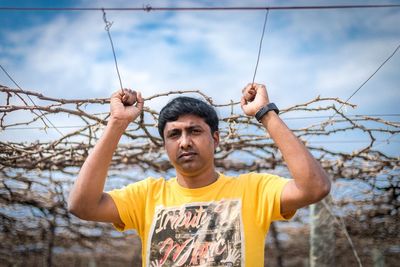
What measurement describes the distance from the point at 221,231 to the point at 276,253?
188 centimetres

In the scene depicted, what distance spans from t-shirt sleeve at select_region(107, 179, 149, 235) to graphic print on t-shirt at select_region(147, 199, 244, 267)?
→ 0.08 m

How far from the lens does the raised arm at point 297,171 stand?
122 centimetres

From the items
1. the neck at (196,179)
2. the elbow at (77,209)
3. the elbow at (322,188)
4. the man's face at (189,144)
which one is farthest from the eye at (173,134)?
the elbow at (322,188)

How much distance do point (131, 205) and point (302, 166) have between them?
0.59m

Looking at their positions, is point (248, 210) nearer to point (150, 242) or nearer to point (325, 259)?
point (150, 242)

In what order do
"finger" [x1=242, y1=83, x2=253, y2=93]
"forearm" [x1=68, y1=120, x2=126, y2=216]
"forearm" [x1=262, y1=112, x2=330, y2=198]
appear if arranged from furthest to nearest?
1. "finger" [x1=242, y1=83, x2=253, y2=93]
2. "forearm" [x1=68, y1=120, x2=126, y2=216]
3. "forearm" [x1=262, y1=112, x2=330, y2=198]

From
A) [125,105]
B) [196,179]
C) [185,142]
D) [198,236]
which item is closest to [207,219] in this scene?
[198,236]

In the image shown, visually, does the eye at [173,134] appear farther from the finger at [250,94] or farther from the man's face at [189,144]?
the finger at [250,94]

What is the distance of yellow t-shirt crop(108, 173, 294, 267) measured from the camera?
4.07ft

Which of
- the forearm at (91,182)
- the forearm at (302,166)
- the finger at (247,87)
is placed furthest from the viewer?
the finger at (247,87)

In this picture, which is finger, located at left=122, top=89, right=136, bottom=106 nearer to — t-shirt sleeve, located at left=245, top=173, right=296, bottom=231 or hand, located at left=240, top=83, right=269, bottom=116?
hand, located at left=240, top=83, right=269, bottom=116

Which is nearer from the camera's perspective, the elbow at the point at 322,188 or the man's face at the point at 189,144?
the elbow at the point at 322,188

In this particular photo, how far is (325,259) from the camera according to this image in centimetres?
263

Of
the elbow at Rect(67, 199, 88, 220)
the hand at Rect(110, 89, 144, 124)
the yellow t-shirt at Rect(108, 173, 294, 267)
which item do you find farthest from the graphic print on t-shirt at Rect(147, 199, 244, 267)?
the hand at Rect(110, 89, 144, 124)
